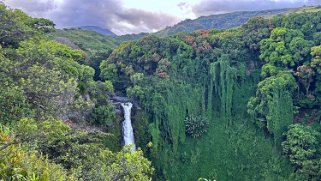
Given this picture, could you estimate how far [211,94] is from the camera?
879 inches

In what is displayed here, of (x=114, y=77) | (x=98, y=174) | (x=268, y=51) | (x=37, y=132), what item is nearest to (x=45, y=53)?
(x=37, y=132)

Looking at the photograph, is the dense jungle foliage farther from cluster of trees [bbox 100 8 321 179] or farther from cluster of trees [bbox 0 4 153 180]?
cluster of trees [bbox 0 4 153 180]

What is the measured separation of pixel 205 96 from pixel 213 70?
1924 mm

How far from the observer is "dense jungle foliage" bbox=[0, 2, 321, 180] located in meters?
17.8

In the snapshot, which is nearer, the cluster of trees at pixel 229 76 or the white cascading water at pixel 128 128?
the white cascading water at pixel 128 128

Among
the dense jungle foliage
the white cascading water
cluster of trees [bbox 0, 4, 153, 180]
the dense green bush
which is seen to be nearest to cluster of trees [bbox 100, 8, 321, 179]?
the dense jungle foliage

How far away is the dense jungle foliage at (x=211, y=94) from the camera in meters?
17.8

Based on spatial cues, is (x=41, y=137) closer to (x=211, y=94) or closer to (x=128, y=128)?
(x=128, y=128)

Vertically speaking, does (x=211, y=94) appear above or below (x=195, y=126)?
above

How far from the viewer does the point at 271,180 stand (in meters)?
18.0

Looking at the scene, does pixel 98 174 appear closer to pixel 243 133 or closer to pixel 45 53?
pixel 45 53

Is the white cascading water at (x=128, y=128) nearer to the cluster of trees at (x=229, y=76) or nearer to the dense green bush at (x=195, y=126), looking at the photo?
the cluster of trees at (x=229, y=76)

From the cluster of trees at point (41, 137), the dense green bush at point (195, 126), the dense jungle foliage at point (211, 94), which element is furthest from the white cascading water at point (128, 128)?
the cluster of trees at point (41, 137)

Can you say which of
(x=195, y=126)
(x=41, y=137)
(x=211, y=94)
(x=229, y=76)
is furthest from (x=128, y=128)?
(x=41, y=137)
